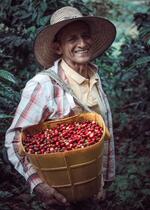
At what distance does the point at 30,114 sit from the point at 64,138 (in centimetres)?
14

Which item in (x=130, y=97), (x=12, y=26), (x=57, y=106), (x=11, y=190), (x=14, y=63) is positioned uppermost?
(x=57, y=106)

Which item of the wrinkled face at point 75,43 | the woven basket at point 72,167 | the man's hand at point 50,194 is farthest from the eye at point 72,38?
the man's hand at point 50,194

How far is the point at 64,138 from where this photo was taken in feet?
4.80

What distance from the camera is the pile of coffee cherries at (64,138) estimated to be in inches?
55.9

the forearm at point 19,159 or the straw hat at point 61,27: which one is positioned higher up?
the straw hat at point 61,27

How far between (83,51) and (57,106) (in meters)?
0.20

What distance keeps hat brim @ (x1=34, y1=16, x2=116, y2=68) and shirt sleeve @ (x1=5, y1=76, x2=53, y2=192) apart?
0.18 m

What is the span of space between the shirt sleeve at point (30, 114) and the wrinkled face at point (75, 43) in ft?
0.42

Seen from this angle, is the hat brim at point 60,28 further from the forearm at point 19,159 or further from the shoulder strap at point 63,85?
the forearm at point 19,159

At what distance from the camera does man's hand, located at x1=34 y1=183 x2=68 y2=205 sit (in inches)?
58.6

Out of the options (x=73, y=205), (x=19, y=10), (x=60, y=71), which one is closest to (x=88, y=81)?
(x=60, y=71)

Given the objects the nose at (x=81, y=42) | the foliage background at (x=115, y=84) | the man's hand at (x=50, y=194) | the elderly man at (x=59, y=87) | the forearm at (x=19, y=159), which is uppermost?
the nose at (x=81, y=42)

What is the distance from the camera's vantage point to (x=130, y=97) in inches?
158

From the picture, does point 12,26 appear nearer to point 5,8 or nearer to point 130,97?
point 5,8
